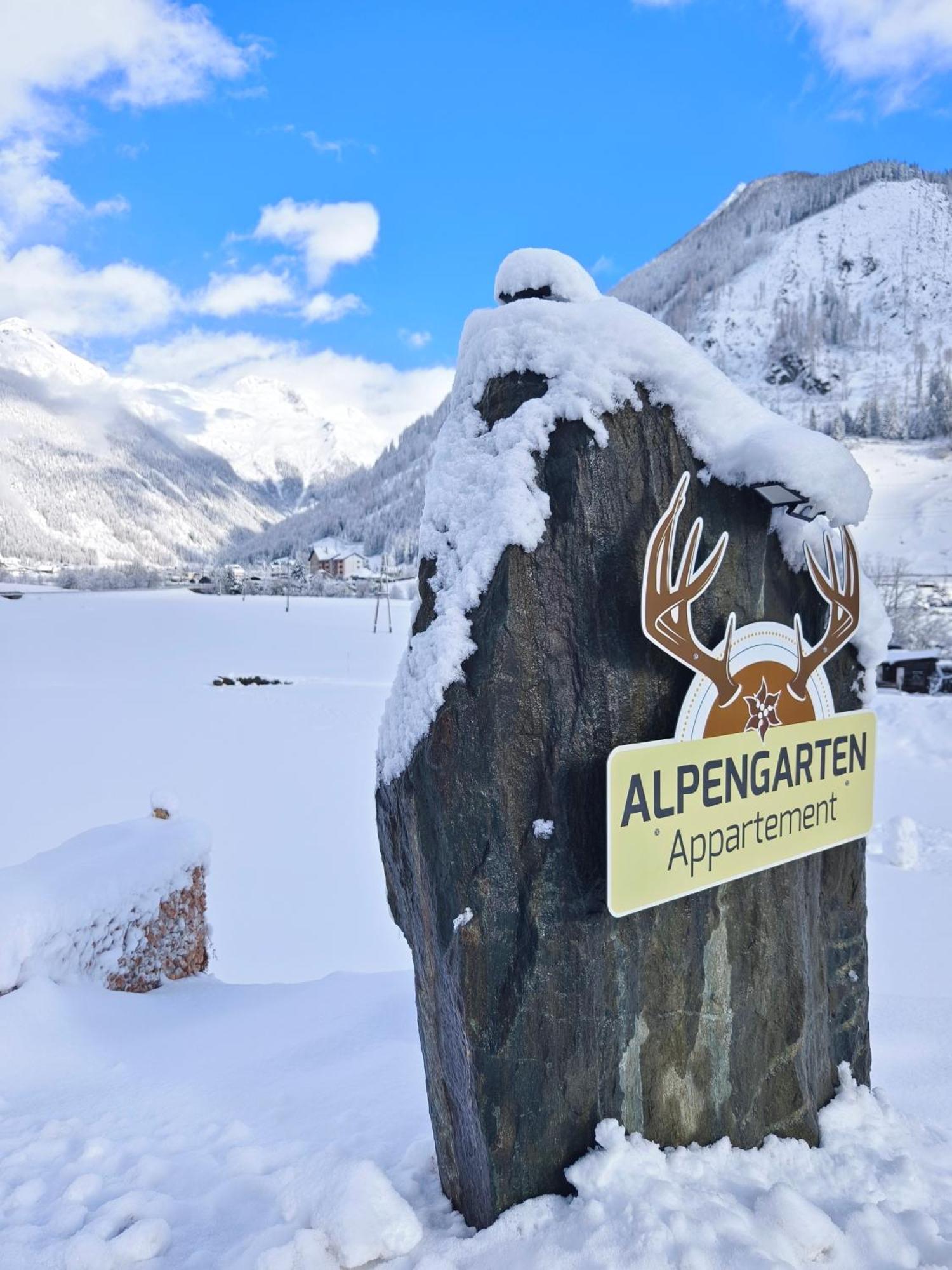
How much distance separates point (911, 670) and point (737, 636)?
1507 centimetres

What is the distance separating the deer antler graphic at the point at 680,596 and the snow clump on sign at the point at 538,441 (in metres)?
0.24

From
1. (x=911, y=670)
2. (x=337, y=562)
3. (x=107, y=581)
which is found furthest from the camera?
(x=337, y=562)

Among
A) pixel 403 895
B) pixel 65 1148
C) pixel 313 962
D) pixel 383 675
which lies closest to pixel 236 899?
pixel 313 962

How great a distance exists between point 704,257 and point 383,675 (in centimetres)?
13782

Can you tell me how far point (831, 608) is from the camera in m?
2.48

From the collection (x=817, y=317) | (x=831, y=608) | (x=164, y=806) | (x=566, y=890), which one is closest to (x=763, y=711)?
(x=831, y=608)

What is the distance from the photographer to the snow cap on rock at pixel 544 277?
2.31 m

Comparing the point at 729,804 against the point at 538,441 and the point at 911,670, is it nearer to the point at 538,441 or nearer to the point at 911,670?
the point at 538,441

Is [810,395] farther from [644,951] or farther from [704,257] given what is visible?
[644,951]

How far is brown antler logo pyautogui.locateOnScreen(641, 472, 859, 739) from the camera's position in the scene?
6.54ft

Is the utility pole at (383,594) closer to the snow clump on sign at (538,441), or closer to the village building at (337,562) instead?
the village building at (337,562)

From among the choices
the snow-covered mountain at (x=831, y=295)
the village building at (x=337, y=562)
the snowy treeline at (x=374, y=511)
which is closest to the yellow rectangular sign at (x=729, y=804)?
the snowy treeline at (x=374, y=511)

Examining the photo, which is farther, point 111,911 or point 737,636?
point 111,911

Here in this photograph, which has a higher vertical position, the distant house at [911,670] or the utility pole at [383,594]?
the utility pole at [383,594]
